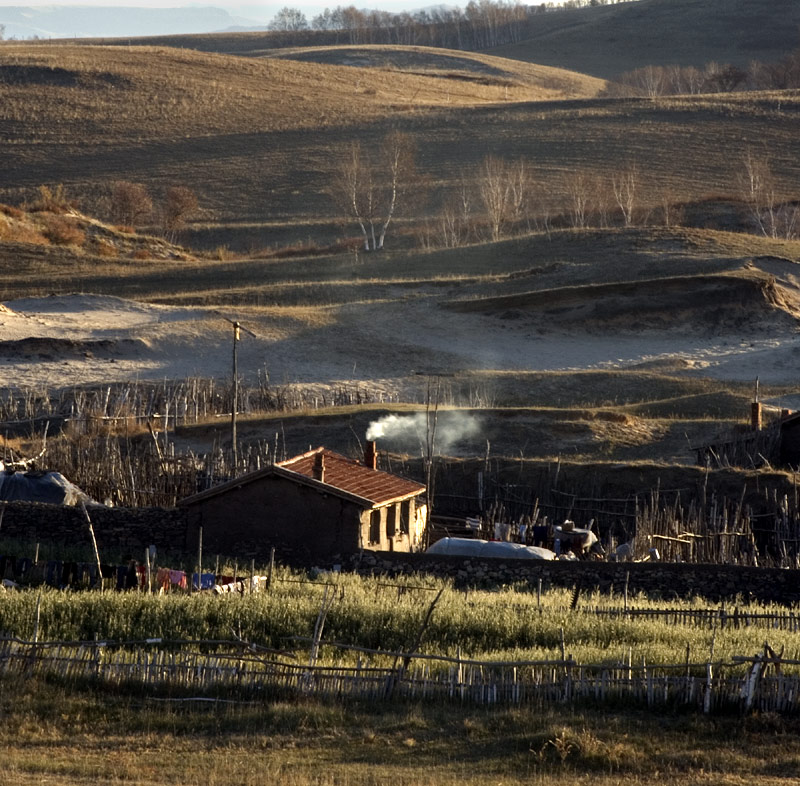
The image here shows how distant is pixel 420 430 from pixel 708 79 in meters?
93.0

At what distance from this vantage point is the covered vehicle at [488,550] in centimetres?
2045

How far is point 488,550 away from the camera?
20.5 metres

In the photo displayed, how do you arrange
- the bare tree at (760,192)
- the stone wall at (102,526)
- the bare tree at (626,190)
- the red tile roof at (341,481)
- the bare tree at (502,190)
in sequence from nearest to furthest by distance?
the red tile roof at (341,481), the stone wall at (102,526), the bare tree at (760,192), the bare tree at (626,190), the bare tree at (502,190)

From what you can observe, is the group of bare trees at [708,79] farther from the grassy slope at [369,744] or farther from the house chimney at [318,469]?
the grassy slope at [369,744]

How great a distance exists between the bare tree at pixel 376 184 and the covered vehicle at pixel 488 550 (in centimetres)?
4221

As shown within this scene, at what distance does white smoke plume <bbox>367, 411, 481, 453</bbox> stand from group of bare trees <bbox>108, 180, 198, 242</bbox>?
38.3m

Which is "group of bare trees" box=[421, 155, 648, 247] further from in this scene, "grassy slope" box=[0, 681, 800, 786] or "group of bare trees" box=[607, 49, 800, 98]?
"grassy slope" box=[0, 681, 800, 786]

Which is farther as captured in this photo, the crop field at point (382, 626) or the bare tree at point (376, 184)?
the bare tree at point (376, 184)

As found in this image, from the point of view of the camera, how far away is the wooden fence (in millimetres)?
11695

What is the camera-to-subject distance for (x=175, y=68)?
3898 inches

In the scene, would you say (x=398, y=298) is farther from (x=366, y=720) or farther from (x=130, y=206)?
(x=366, y=720)

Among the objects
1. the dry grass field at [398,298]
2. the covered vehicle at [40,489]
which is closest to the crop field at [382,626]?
the dry grass field at [398,298]

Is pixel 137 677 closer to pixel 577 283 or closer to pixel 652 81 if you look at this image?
pixel 577 283

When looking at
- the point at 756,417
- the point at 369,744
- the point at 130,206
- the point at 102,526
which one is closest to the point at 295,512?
the point at 102,526
